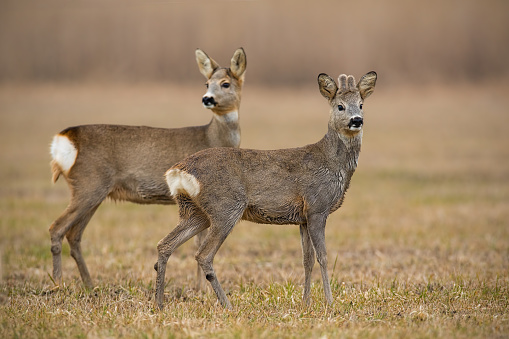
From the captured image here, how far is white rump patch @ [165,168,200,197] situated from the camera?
6773mm

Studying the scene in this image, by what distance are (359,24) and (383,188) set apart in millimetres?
39126

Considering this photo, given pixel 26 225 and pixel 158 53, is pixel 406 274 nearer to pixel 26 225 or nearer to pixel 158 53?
pixel 26 225

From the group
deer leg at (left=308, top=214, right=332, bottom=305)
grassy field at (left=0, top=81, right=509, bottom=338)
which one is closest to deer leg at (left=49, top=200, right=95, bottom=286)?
grassy field at (left=0, top=81, right=509, bottom=338)

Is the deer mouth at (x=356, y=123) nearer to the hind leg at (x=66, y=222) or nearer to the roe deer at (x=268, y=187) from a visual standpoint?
the roe deer at (x=268, y=187)

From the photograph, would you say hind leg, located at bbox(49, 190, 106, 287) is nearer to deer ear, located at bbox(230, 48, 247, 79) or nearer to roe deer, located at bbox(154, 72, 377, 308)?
roe deer, located at bbox(154, 72, 377, 308)

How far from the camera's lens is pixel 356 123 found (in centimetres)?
684

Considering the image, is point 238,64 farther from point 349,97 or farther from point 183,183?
point 183,183

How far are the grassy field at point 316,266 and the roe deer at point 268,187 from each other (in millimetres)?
602

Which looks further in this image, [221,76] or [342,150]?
[221,76]

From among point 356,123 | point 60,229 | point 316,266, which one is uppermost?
point 356,123

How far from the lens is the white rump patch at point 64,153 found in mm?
8227

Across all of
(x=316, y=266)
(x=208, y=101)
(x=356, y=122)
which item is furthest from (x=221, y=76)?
(x=316, y=266)

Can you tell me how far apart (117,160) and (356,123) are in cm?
308

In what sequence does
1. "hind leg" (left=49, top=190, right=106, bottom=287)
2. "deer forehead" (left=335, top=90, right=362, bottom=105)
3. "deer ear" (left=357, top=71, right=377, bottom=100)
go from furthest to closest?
"hind leg" (left=49, top=190, right=106, bottom=287)
"deer ear" (left=357, top=71, right=377, bottom=100)
"deer forehead" (left=335, top=90, right=362, bottom=105)
